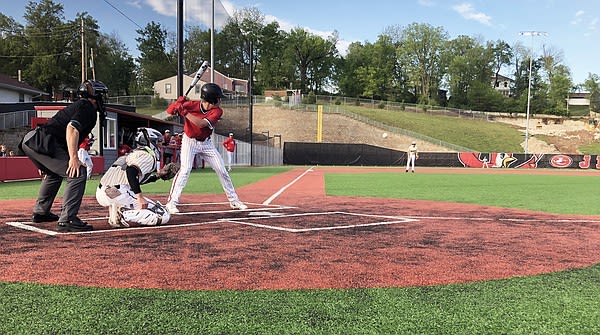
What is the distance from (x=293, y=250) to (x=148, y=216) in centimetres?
241

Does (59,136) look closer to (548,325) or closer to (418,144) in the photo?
(548,325)

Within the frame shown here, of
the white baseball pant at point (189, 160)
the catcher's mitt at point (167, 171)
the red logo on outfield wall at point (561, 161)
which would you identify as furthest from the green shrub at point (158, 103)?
the catcher's mitt at point (167, 171)

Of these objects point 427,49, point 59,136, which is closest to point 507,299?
point 59,136

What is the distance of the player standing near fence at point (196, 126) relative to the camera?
24.7ft

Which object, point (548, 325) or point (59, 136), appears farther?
point (59, 136)

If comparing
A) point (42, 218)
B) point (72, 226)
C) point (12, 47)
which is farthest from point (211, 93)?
point (12, 47)

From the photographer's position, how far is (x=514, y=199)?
40.3 feet

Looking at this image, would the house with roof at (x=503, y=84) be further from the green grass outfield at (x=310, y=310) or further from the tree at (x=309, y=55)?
the green grass outfield at (x=310, y=310)

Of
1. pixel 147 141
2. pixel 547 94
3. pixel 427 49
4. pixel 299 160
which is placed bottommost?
pixel 299 160

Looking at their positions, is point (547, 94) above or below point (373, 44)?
below

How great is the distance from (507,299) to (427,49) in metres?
105

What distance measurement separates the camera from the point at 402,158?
42500mm

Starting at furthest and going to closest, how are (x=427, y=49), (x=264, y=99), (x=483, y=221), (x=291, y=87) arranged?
(x=427, y=49) → (x=291, y=87) → (x=264, y=99) → (x=483, y=221)

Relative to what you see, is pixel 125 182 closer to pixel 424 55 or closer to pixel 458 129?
pixel 458 129
